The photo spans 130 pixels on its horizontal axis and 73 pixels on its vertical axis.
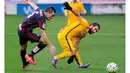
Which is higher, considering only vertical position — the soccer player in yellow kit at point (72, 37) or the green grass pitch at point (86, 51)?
the soccer player in yellow kit at point (72, 37)

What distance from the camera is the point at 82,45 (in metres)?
14.7

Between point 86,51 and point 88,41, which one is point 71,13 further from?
point 88,41

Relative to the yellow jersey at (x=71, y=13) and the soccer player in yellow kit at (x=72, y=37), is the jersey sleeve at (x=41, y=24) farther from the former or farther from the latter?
the yellow jersey at (x=71, y=13)

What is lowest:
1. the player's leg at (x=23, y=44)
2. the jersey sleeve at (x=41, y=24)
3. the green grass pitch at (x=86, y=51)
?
the green grass pitch at (x=86, y=51)

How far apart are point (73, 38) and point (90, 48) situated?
3.05 meters

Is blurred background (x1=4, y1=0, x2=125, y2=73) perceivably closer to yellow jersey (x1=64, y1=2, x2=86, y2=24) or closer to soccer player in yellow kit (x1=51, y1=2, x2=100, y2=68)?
soccer player in yellow kit (x1=51, y1=2, x2=100, y2=68)

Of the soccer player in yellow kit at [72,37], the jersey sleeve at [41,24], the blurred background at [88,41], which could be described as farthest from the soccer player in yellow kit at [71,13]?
the jersey sleeve at [41,24]

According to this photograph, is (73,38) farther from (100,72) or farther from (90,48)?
(90,48)

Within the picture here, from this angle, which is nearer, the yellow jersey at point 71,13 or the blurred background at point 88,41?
the blurred background at point 88,41

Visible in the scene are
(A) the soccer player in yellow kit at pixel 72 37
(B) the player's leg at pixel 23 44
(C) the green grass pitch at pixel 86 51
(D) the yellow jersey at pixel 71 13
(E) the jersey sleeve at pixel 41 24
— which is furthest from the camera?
(D) the yellow jersey at pixel 71 13

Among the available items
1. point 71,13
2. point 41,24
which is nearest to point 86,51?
point 71,13

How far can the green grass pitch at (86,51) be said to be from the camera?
10484 millimetres

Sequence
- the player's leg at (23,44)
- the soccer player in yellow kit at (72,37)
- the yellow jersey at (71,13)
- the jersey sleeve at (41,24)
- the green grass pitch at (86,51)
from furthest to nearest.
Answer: the yellow jersey at (71,13), the soccer player in yellow kit at (72,37), the green grass pitch at (86,51), the player's leg at (23,44), the jersey sleeve at (41,24)

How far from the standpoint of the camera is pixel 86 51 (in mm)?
13344
